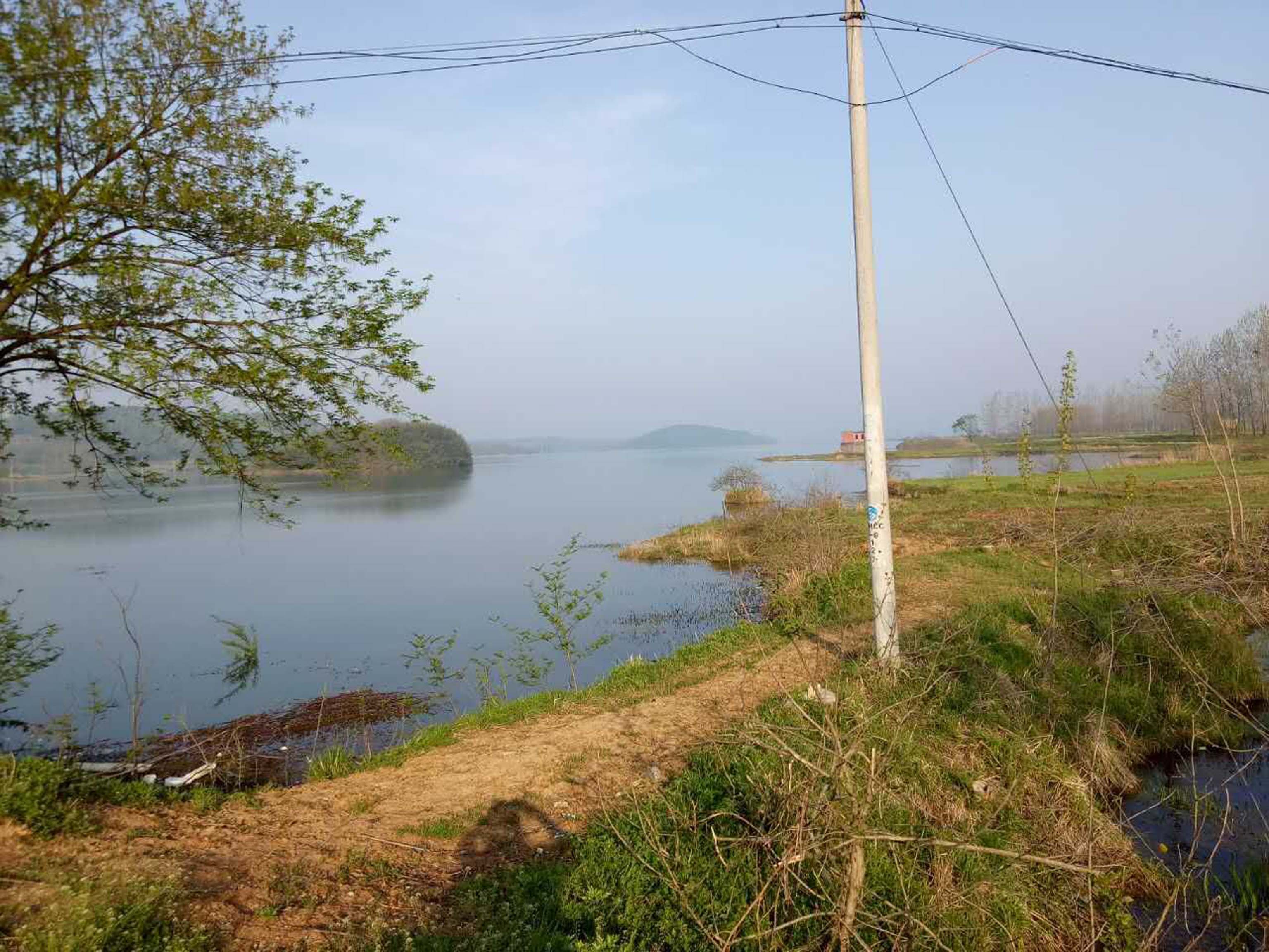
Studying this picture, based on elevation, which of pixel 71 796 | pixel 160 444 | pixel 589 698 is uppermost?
pixel 160 444

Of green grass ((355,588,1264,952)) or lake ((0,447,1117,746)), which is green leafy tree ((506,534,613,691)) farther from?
green grass ((355,588,1264,952))

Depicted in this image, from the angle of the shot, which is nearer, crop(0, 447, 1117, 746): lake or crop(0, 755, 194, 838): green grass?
crop(0, 755, 194, 838): green grass

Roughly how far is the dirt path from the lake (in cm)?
167

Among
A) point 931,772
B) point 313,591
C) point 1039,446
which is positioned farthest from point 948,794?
point 1039,446

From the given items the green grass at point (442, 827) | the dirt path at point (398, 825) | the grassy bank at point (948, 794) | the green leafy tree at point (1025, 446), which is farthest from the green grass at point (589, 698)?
the green leafy tree at point (1025, 446)

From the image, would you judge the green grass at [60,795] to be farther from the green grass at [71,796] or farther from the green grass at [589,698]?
the green grass at [589,698]

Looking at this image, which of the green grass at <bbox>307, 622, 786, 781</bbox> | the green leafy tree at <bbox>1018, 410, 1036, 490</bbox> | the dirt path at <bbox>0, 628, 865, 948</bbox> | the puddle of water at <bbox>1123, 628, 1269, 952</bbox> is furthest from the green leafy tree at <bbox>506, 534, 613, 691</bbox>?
the green leafy tree at <bbox>1018, 410, 1036, 490</bbox>

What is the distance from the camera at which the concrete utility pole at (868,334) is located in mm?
6910

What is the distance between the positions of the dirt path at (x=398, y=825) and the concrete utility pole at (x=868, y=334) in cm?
143

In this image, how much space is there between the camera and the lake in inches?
513

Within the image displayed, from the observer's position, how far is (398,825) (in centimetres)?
540

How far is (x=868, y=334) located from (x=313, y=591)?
18588 millimetres

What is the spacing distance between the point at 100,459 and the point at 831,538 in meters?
11.9

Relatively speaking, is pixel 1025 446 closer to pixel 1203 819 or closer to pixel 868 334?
pixel 868 334
